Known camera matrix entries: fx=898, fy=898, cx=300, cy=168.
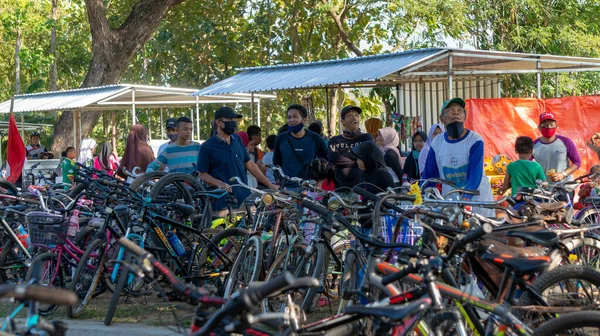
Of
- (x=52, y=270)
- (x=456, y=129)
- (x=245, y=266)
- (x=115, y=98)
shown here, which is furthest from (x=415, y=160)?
(x=115, y=98)

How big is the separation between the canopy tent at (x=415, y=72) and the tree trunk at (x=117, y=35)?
4.23 metres

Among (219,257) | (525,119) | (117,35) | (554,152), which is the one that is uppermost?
(117,35)

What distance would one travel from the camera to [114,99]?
21.6 metres

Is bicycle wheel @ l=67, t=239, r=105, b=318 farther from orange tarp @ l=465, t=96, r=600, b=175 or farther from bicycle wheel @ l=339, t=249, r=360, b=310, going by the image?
orange tarp @ l=465, t=96, r=600, b=175

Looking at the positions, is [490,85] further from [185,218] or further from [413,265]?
[413,265]

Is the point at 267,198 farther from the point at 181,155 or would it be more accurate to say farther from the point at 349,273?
the point at 181,155

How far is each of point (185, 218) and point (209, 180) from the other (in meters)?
0.49

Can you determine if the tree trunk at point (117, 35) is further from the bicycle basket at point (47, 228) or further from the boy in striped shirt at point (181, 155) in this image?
the bicycle basket at point (47, 228)

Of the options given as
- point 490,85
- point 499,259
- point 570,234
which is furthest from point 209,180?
point 490,85

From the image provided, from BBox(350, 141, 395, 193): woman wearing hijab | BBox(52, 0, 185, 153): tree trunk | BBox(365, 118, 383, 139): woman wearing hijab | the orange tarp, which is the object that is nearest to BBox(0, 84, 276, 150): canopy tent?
BBox(52, 0, 185, 153): tree trunk

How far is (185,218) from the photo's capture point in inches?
336

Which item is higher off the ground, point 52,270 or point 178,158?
point 178,158

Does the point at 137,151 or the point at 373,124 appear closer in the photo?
the point at 373,124

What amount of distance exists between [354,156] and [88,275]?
8.76ft
